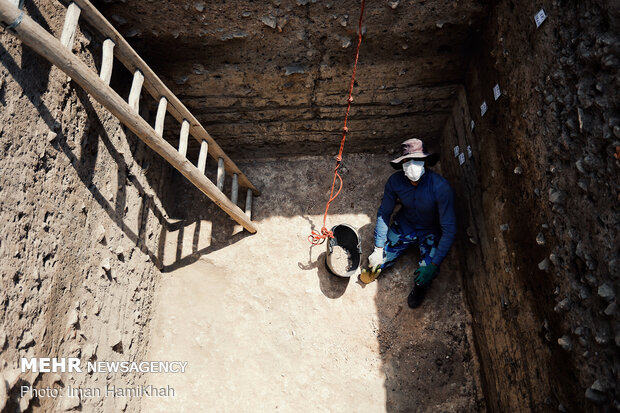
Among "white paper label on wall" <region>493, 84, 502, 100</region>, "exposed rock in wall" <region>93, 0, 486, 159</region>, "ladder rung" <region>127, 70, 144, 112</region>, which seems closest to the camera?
"ladder rung" <region>127, 70, 144, 112</region>

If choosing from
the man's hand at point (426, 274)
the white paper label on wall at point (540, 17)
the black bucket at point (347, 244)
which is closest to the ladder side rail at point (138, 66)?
the black bucket at point (347, 244)

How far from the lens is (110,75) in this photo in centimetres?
254

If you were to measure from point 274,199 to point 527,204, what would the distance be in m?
2.45

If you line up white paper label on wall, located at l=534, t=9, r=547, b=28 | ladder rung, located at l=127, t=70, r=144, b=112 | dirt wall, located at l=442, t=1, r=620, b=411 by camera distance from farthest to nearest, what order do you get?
1. ladder rung, located at l=127, t=70, r=144, b=112
2. white paper label on wall, located at l=534, t=9, r=547, b=28
3. dirt wall, located at l=442, t=1, r=620, b=411

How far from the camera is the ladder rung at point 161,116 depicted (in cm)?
283

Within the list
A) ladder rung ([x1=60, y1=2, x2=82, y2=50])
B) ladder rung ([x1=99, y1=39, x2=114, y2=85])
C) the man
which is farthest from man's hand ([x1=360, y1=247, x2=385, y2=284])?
ladder rung ([x1=60, y1=2, x2=82, y2=50])

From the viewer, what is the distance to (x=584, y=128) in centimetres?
200

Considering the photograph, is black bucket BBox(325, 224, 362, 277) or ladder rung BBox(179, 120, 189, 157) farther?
black bucket BBox(325, 224, 362, 277)

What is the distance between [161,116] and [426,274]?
2512 mm

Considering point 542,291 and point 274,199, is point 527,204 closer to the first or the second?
point 542,291

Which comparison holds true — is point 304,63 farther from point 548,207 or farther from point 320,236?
point 548,207

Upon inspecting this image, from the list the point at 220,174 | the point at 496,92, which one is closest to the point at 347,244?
the point at 220,174

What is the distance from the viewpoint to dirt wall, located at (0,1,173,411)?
210 cm

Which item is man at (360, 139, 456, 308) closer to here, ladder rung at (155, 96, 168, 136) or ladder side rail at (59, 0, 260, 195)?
ladder side rail at (59, 0, 260, 195)
